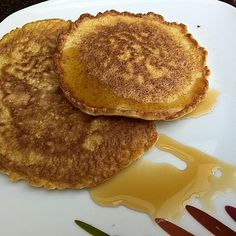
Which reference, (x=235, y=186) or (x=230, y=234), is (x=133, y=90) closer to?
(x=235, y=186)

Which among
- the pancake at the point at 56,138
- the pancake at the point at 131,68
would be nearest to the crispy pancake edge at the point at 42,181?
the pancake at the point at 56,138

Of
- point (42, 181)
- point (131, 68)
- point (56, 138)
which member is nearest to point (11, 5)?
point (131, 68)

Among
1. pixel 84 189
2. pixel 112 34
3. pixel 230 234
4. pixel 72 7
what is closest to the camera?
pixel 230 234

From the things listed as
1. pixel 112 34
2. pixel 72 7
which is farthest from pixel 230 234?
pixel 72 7

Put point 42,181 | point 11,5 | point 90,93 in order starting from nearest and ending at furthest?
1. point 42,181
2. point 90,93
3. point 11,5

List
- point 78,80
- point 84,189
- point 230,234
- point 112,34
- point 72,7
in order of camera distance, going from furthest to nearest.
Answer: point 72,7, point 112,34, point 78,80, point 84,189, point 230,234

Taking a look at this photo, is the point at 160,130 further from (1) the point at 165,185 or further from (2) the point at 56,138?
(2) the point at 56,138

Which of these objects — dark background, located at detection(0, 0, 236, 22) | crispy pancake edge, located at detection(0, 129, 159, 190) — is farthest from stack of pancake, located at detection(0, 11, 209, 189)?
dark background, located at detection(0, 0, 236, 22)
